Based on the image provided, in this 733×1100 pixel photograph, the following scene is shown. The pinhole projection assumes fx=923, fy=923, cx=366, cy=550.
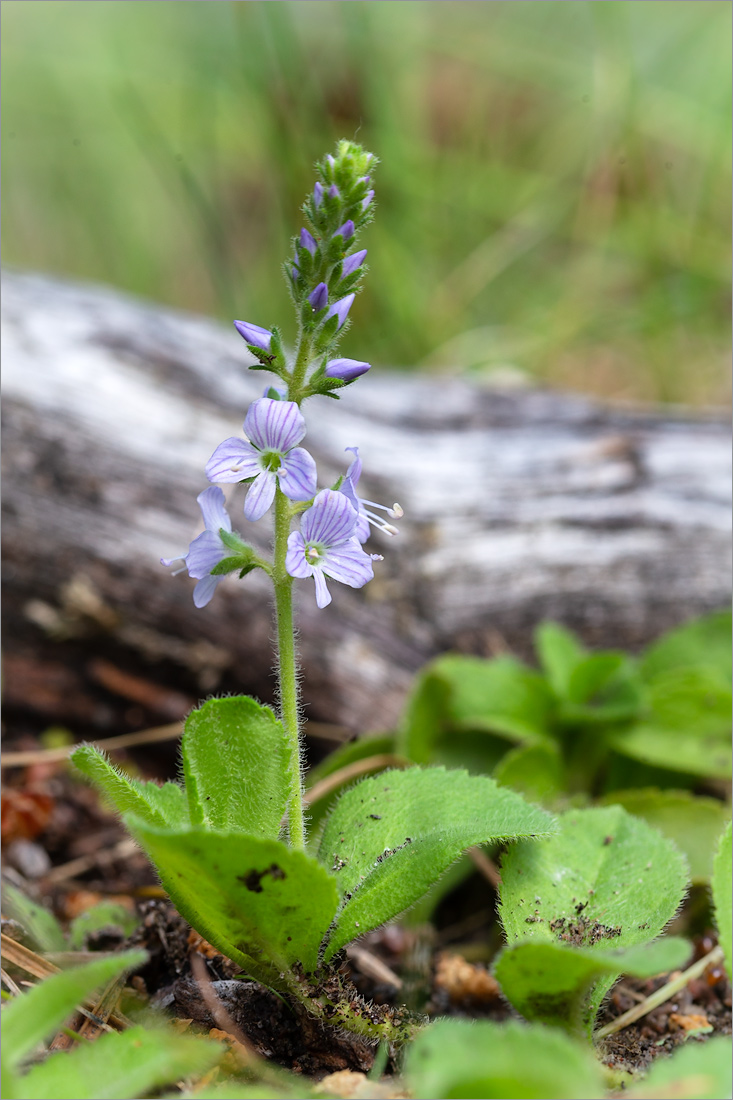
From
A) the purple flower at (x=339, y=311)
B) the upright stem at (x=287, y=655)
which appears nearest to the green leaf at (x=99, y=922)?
the upright stem at (x=287, y=655)

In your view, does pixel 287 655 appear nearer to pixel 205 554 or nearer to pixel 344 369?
pixel 205 554

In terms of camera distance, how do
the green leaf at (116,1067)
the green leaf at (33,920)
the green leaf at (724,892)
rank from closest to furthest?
the green leaf at (116,1067), the green leaf at (724,892), the green leaf at (33,920)

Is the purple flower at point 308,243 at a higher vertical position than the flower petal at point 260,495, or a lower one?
higher

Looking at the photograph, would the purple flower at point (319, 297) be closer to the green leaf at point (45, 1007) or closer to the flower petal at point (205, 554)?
the flower petal at point (205, 554)

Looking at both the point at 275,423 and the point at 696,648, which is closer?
the point at 275,423

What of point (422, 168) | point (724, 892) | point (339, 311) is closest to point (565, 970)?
point (724, 892)

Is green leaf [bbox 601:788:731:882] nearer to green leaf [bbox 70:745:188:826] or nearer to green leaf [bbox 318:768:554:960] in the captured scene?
green leaf [bbox 318:768:554:960]

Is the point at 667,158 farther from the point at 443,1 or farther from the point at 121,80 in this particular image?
the point at 121,80
